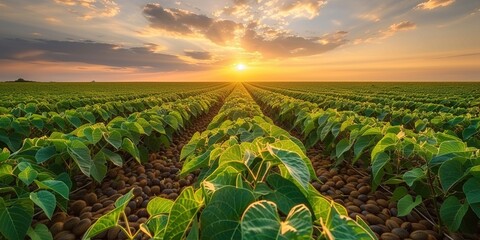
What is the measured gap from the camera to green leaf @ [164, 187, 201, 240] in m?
1.04

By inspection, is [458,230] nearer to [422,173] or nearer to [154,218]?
[422,173]

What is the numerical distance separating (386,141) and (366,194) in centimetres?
82

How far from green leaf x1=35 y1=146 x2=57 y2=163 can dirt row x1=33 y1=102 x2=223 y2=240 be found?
485mm

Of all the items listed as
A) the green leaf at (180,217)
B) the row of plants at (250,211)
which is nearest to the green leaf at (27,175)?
the row of plants at (250,211)

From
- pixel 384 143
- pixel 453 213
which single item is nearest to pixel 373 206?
pixel 384 143

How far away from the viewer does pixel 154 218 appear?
58.2 inches

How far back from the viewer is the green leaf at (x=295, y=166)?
1.13 m

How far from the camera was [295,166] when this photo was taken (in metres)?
1.20

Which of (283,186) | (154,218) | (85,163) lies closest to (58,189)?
(85,163)

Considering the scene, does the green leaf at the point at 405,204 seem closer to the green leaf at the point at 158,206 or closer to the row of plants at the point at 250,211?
the row of plants at the point at 250,211

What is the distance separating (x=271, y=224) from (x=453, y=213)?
209cm

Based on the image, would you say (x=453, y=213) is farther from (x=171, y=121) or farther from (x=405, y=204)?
(x=171, y=121)

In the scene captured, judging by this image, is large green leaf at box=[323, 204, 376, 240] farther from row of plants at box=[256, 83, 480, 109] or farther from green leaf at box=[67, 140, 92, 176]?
row of plants at box=[256, 83, 480, 109]

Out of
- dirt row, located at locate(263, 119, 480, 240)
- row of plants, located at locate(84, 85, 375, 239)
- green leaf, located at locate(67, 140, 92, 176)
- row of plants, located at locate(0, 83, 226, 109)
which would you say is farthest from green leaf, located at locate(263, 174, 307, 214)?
row of plants, located at locate(0, 83, 226, 109)
